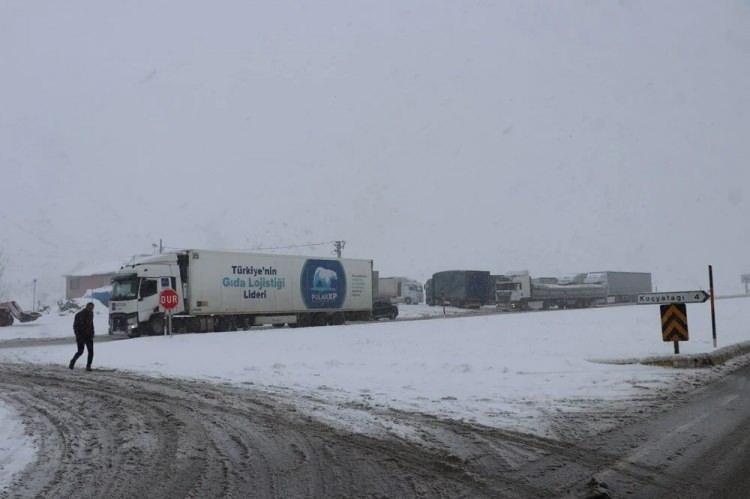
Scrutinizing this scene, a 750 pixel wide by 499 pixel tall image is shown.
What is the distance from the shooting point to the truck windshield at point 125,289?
93.5ft

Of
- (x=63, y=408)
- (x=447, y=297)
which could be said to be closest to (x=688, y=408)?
(x=63, y=408)

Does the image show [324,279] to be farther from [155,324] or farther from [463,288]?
[463,288]

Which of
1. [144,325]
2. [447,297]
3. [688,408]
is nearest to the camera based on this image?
[688,408]

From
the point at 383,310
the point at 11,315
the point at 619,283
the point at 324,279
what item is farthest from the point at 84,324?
the point at 619,283

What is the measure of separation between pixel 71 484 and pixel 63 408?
4610mm

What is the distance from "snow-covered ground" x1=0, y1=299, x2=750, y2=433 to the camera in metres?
10.1

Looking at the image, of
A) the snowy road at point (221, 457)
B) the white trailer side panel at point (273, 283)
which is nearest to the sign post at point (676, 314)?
the snowy road at point (221, 457)

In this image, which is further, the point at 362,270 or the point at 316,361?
the point at 362,270

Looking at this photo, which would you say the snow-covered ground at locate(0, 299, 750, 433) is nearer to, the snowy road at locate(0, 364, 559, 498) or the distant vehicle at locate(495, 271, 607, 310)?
the snowy road at locate(0, 364, 559, 498)

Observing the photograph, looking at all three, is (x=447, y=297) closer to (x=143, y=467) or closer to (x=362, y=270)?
(x=362, y=270)

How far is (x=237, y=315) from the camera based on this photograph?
3181 centimetres

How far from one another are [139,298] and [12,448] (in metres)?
22.1

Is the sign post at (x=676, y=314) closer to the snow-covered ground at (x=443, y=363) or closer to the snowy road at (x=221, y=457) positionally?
the snow-covered ground at (x=443, y=363)

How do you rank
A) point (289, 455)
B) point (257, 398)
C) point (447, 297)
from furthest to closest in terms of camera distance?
1. point (447, 297)
2. point (257, 398)
3. point (289, 455)
